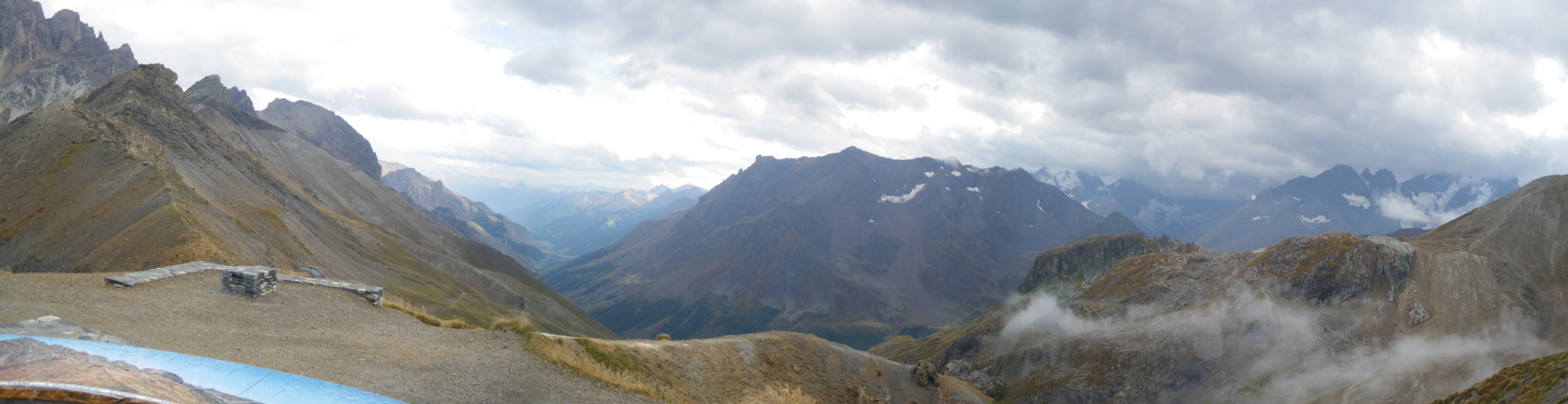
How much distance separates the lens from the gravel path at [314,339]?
16.9 metres

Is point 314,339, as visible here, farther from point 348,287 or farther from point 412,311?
point 348,287

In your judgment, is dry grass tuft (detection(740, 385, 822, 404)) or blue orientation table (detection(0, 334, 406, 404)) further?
dry grass tuft (detection(740, 385, 822, 404))

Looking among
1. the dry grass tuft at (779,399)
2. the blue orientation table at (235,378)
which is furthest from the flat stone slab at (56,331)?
the dry grass tuft at (779,399)

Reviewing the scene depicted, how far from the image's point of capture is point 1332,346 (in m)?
84.2

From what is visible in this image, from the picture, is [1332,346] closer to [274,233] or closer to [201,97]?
[274,233]

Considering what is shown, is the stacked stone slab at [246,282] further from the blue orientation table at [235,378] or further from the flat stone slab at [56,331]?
the blue orientation table at [235,378]

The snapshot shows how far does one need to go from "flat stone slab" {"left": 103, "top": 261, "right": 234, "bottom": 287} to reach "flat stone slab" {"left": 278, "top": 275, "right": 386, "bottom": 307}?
257 cm

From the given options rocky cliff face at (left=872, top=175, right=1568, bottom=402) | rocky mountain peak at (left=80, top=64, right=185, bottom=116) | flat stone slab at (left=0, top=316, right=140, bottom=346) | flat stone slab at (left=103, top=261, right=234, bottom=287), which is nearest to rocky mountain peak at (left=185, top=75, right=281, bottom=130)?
rocky mountain peak at (left=80, top=64, right=185, bottom=116)

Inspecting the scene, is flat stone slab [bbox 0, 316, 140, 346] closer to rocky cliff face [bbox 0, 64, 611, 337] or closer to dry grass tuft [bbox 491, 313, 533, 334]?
dry grass tuft [bbox 491, 313, 533, 334]

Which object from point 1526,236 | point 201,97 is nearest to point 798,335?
point 1526,236

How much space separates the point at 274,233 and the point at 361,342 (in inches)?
2583

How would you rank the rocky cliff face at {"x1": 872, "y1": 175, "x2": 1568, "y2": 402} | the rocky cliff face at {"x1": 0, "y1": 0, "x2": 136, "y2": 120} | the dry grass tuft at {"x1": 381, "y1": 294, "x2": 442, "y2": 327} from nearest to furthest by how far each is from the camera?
the dry grass tuft at {"x1": 381, "y1": 294, "x2": 442, "y2": 327} → the rocky cliff face at {"x1": 872, "y1": 175, "x2": 1568, "y2": 402} → the rocky cliff face at {"x1": 0, "y1": 0, "x2": 136, "y2": 120}

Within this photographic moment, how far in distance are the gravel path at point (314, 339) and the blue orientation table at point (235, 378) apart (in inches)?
60.6

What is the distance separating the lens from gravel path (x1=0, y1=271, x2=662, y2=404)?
16938mm
